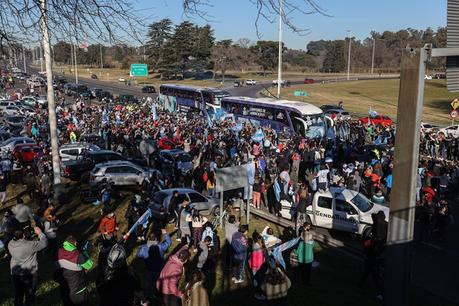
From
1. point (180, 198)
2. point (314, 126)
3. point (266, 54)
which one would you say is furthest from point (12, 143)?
point (266, 54)

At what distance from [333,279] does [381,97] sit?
67308mm

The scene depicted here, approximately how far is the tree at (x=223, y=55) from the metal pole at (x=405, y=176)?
95.5 meters

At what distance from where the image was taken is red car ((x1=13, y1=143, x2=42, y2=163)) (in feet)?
76.0

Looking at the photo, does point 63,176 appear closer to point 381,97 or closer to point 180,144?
point 180,144

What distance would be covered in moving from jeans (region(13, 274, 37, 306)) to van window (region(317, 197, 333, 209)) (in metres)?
9.75

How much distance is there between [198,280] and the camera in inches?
270

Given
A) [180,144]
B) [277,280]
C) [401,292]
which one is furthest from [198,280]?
[180,144]

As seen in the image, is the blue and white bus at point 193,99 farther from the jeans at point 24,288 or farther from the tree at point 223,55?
the tree at point 223,55

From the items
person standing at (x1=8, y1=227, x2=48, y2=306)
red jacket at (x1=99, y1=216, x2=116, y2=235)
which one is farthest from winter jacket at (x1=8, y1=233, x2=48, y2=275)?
red jacket at (x1=99, y1=216, x2=116, y2=235)

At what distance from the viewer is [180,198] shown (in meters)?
15.5

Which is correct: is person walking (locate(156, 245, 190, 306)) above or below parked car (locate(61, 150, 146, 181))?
above

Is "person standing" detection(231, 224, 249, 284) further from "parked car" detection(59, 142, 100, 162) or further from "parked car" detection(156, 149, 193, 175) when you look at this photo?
"parked car" detection(59, 142, 100, 162)

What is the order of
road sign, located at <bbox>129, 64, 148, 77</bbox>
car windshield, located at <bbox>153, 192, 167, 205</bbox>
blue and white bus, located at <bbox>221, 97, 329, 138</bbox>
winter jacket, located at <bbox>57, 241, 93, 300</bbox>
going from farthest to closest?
road sign, located at <bbox>129, 64, 148, 77</bbox>
blue and white bus, located at <bbox>221, 97, 329, 138</bbox>
car windshield, located at <bbox>153, 192, 167, 205</bbox>
winter jacket, located at <bbox>57, 241, 93, 300</bbox>

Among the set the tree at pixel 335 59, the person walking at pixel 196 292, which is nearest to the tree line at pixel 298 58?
the tree at pixel 335 59
